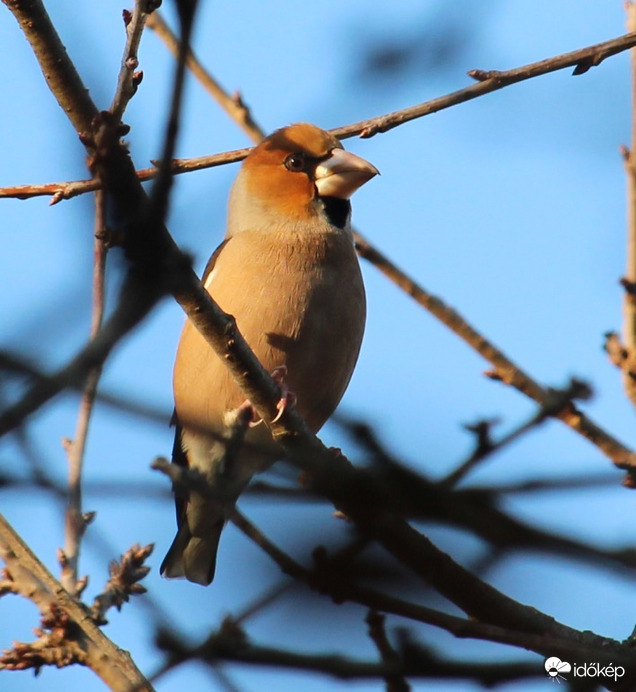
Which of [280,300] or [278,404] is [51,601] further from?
[280,300]

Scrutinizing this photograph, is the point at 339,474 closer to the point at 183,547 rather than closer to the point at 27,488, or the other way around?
the point at 27,488

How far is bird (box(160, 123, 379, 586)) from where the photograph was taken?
14.6ft

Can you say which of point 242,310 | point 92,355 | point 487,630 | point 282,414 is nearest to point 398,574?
point 487,630

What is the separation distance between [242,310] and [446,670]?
3.05m

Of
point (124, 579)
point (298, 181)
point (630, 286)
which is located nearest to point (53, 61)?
point (124, 579)

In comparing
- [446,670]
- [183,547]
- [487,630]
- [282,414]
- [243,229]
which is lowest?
[446,670]

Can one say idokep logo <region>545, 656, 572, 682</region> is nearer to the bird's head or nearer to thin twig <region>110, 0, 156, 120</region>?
thin twig <region>110, 0, 156, 120</region>

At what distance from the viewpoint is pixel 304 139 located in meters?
5.16

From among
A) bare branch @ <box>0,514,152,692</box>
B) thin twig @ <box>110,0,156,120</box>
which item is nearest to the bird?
bare branch @ <box>0,514,152,692</box>

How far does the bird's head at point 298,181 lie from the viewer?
16.2 ft

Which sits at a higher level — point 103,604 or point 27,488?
point 103,604

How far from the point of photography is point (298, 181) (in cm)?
511

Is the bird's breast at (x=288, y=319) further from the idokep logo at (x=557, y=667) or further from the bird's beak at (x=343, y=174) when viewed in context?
the idokep logo at (x=557, y=667)

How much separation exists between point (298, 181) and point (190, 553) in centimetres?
190
